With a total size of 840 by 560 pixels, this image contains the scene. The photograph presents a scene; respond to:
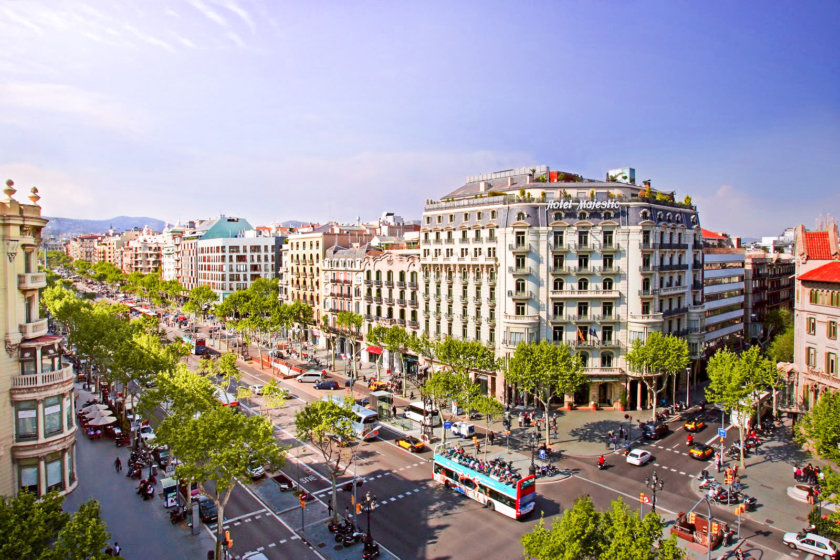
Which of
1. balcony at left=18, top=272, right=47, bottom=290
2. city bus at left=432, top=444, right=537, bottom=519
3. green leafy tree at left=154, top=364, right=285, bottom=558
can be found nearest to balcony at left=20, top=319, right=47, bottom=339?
balcony at left=18, top=272, right=47, bottom=290

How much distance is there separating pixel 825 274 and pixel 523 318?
98.6ft

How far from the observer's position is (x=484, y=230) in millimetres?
68000

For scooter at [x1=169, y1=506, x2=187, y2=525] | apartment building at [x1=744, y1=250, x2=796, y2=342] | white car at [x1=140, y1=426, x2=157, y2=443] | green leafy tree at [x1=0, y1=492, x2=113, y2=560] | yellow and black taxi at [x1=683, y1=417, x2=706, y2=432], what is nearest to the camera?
green leafy tree at [x1=0, y1=492, x2=113, y2=560]

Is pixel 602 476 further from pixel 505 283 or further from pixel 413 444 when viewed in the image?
pixel 505 283

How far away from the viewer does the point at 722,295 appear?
87625mm

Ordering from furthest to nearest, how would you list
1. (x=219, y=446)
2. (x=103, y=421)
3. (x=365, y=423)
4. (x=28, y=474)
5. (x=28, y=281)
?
(x=365, y=423) → (x=103, y=421) → (x=28, y=281) → (x=28, y=474) → (x=219, y=446)

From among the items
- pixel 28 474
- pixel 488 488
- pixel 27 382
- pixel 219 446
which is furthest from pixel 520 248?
pixel 28 474

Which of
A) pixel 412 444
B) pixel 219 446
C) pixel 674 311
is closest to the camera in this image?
pixel 219 446

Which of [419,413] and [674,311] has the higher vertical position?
[674,311]

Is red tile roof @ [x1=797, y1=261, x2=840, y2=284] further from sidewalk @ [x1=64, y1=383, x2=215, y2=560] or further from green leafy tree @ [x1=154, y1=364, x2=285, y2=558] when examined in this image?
sidewalk @ [x1=64, y1=383, x2=215, y2=560]

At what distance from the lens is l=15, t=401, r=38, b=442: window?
34375 millimetres

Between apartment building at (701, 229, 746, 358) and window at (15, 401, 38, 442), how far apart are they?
77.7 metres

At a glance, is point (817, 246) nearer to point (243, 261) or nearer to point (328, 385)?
point (328, 385)

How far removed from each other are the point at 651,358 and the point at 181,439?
4753cm
